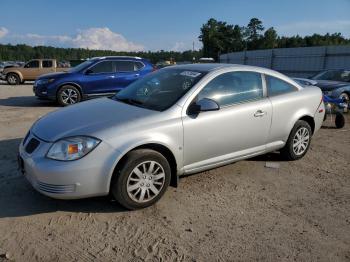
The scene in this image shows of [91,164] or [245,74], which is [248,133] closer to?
[245,74]

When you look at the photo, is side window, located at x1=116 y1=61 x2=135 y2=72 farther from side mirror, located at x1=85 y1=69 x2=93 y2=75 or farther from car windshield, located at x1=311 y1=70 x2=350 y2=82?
car windshield, located at x1=311 y1=70 x2=350 y2=82

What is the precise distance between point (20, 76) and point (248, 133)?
822 inches

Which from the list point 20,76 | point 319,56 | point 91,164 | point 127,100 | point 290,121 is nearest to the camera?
point 91,164

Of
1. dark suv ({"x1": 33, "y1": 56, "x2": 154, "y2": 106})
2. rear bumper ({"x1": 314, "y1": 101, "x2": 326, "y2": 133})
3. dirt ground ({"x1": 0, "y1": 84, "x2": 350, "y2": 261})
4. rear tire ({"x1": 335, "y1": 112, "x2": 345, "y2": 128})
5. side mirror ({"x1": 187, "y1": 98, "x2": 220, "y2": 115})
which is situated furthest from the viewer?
dark suv ({"x1": 33, "y1": 56, "x2": 154, "y2": 106})

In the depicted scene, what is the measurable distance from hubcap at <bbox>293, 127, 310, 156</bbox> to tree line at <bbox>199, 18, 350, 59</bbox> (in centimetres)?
9978

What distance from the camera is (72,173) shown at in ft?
11.7

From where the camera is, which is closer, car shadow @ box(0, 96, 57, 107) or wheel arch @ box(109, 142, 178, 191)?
wheel arch @ box(109, 142, 178, 191)

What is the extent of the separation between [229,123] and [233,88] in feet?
1.74

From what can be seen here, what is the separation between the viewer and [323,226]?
3.73 m

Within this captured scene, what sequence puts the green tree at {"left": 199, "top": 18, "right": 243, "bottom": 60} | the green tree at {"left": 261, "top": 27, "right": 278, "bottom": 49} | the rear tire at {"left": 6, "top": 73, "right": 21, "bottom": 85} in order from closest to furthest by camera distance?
the rear tire at {"left": 6, "top": 73, "right": 21, "bottom": 85} < the green tree at {"left": 199, "top": 18, "right": 243, "bottom": 60} < the green tree at {"left": 261, "top": 27, "right": 278, "bottom": 49}

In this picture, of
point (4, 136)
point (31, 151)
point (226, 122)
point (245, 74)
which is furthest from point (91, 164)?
point (4, 136)

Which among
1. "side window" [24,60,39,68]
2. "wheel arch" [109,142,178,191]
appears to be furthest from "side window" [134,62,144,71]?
"side window" [24,60,39,68]

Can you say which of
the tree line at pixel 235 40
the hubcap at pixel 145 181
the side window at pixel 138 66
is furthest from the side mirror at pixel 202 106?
the tree line at pixel 235 40

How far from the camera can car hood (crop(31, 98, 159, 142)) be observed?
3799mm
